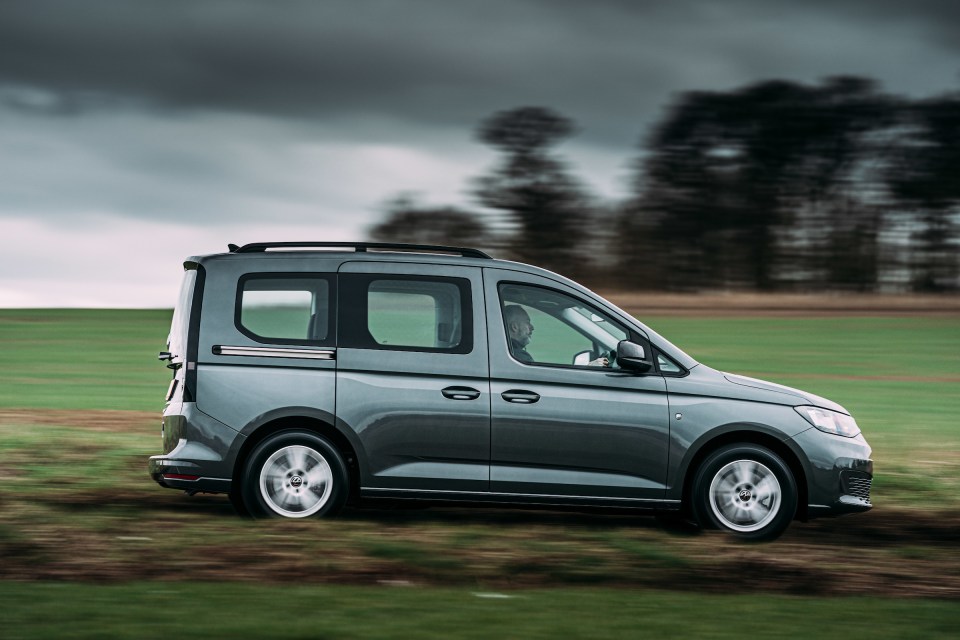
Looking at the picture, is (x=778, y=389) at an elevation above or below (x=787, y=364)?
below

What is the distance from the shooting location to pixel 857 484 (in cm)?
830

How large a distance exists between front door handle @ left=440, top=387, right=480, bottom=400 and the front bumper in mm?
2063

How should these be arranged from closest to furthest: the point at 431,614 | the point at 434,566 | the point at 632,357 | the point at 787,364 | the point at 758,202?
the point at 431,614
the point at 434,566
the point at 632,357
the point at 787,364
the point at 758,202

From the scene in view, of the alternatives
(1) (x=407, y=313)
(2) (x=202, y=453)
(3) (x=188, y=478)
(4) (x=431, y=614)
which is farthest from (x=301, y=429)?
(4) (x=431, y=614)

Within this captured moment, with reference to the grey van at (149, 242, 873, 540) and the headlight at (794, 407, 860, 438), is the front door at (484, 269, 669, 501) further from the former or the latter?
the headlight at (794, 407, 860, 438)

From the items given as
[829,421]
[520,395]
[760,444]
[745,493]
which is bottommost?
[745,493]

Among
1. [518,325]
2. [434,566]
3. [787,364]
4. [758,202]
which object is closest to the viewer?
[434,566]

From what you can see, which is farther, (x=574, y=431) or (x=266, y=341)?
(x=266, y=341)

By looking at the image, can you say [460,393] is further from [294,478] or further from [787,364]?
[787,364]

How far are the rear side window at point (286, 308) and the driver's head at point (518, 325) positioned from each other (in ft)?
3.70

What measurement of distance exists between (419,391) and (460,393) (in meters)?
0.26

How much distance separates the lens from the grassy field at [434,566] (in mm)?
5848

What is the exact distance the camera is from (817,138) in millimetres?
49500

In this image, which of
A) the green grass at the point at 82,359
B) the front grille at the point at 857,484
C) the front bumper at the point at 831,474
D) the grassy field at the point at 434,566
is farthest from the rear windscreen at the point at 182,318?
the green grass at the point at 82,359
